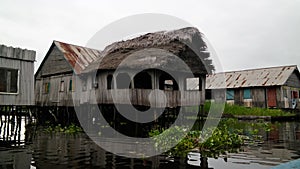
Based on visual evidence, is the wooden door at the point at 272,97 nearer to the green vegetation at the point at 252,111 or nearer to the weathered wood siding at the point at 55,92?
the green vegetation at the point at 252,111

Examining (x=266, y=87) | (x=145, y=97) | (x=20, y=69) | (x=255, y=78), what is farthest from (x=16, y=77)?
(x=255, y=78)

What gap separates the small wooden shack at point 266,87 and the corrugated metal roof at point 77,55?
18.3 metres

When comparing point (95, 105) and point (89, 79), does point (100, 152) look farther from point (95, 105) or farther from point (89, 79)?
point (89, 79)

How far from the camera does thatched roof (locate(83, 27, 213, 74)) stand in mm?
18453

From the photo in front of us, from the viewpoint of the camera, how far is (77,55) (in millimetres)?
27359

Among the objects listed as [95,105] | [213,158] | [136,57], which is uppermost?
[136,57]

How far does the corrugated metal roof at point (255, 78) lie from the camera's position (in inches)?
1363

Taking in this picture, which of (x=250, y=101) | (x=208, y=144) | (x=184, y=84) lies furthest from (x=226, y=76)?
→ (x=208, y=144)

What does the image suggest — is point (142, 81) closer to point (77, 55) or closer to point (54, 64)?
point (77, 55)

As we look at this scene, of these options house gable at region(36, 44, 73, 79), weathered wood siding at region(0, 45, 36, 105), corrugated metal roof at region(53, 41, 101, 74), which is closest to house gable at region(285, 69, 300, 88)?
corrugated metal roof at region(53, 41, 101, 74)

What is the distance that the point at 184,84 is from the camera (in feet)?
69.3

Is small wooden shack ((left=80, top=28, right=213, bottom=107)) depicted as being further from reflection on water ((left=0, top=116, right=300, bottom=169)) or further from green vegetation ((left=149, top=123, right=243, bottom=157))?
reflection on water ((left=0, top=116, right=300, bottom=169))

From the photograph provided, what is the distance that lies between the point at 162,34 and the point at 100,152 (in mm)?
10788

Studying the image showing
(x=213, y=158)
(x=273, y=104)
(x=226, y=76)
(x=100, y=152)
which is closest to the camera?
(x=213, y=158)
